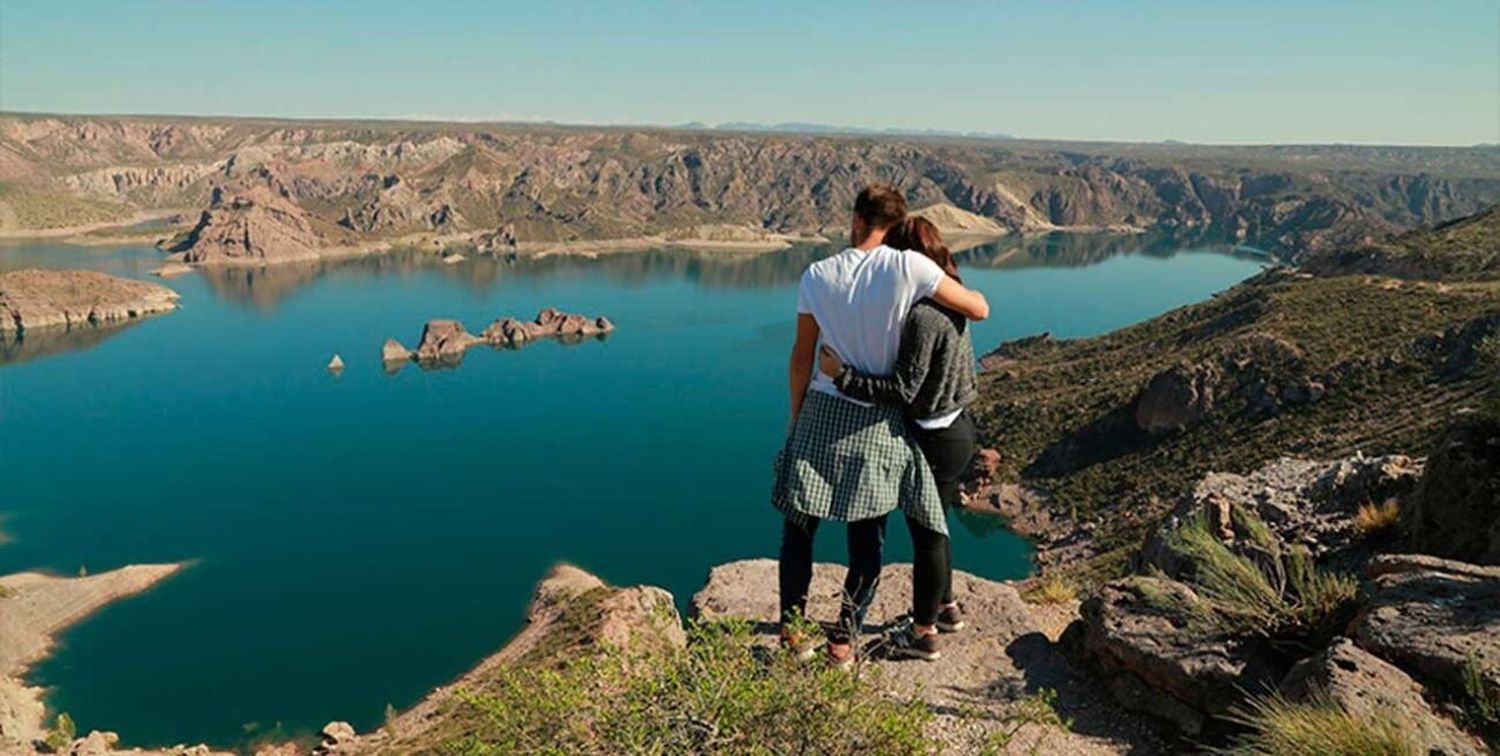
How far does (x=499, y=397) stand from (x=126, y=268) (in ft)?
395

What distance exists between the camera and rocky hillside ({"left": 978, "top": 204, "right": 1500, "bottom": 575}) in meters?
36.6

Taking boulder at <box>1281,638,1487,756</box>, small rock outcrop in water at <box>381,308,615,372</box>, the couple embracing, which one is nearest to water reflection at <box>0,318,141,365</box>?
small rock outcrop in water at <box>381,308,615,372</box>

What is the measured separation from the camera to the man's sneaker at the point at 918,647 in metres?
5.33

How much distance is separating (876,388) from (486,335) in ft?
373

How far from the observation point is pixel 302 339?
366 ft

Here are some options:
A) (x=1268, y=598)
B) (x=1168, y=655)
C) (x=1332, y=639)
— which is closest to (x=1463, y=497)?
(x=1268, y=598)

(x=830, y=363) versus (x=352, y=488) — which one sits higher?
(x=830, y=363)

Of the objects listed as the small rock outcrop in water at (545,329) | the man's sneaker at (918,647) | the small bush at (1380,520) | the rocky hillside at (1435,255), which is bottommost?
the small rock outcrop in water at (545,329)

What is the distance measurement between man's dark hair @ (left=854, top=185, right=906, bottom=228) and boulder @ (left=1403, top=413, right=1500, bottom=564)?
199 inches

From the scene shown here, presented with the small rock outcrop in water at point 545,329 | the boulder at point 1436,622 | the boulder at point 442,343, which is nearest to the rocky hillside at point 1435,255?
the boulder at point 1436,622

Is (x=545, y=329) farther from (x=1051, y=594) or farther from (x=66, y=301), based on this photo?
(x=1051, y=594)

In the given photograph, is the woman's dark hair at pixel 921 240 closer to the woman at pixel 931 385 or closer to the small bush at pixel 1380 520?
the woman at pixel 931 385

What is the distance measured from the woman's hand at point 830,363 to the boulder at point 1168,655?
2690 mm

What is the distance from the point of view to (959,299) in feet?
14.2
